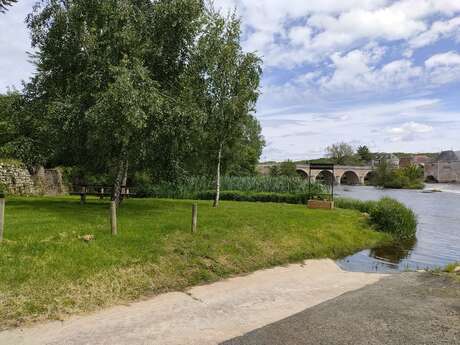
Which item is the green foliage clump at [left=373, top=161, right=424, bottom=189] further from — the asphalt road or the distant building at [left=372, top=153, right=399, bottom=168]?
the asphalt road

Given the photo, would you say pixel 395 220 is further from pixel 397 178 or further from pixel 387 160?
pixel 387 160

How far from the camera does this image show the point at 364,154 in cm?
13300

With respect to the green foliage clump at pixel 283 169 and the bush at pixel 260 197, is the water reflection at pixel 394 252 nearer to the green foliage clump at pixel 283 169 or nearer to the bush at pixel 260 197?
the bush at pixel 260 197

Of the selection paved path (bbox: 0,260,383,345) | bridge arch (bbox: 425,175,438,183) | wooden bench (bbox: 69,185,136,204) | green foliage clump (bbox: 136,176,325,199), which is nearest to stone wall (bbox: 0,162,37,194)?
wooden bench (bbox: 69,185,136,204)

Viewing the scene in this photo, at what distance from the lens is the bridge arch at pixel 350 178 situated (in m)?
103

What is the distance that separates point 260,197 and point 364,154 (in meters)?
115

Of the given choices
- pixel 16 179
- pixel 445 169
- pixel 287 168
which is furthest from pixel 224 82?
pixel 445 169

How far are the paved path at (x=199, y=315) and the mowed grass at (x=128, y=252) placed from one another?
51 centimetres

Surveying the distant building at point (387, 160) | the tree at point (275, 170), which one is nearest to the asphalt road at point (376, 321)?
the tree at point (275, 170)

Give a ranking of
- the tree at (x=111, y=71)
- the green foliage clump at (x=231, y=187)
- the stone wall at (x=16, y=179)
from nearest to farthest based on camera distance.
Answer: the tree at (x=111, y=71), the stone wall at (x=16, y=179), the green foliage clump at (x=231, y=187)

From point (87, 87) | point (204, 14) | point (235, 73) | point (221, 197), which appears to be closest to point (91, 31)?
point (87, 87)

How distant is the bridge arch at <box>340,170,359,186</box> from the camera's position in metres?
103

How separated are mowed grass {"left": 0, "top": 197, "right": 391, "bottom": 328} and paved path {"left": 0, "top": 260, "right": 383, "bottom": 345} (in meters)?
0.51

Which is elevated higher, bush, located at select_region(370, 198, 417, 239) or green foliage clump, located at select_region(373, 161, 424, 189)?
green foliage clump, located at select_region(373, 161, 424, 189)
